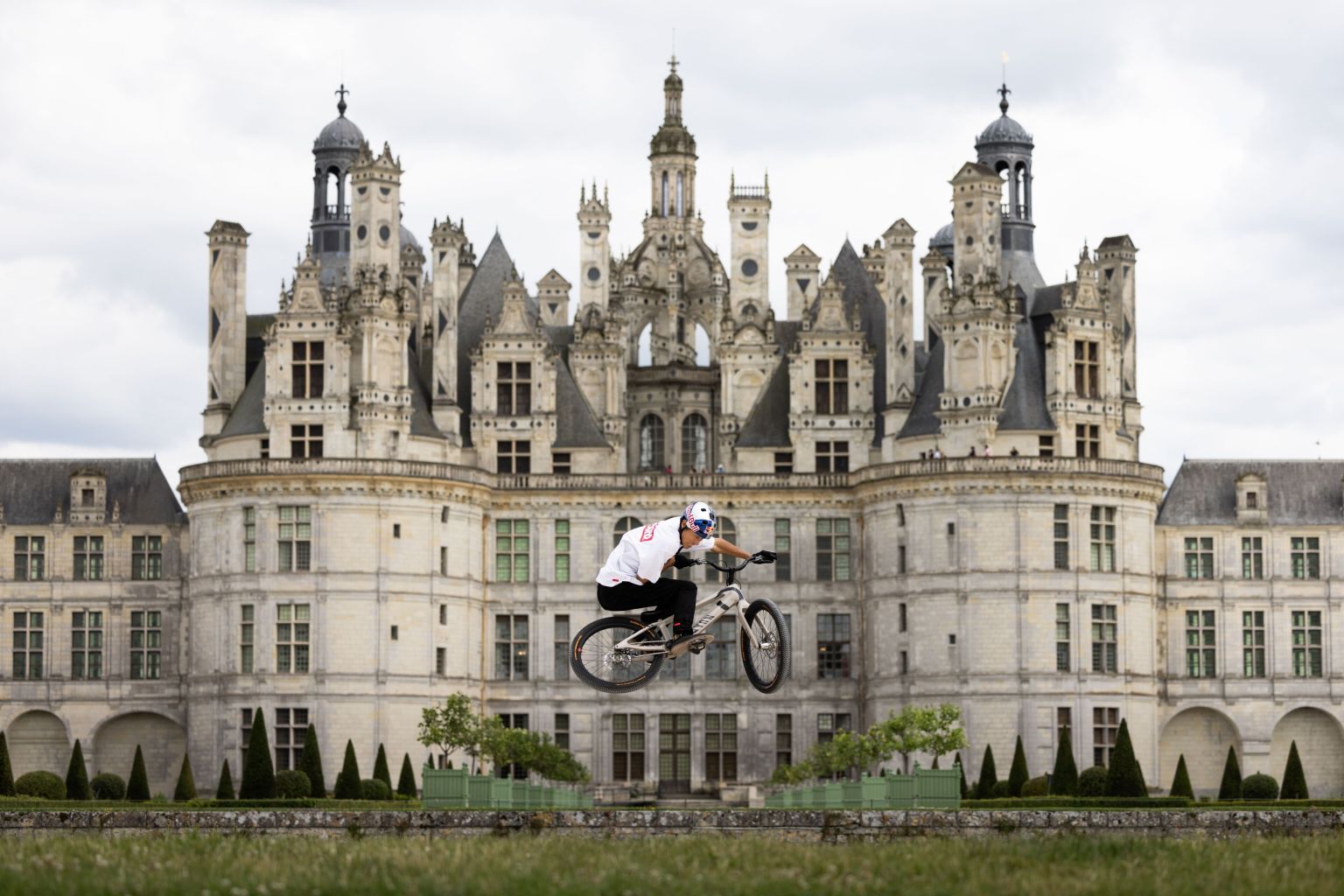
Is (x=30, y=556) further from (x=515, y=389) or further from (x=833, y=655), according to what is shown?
(x=833, y=655)

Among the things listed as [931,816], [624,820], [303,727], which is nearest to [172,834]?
[624,820]

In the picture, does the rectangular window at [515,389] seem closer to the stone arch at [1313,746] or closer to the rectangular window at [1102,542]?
the rectangular window at [1102,542]

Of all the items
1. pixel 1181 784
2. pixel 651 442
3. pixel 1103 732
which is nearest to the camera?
pixel 1181 784

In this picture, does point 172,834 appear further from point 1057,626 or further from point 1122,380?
point 1122,380

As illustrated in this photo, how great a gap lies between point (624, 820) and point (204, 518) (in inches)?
1633

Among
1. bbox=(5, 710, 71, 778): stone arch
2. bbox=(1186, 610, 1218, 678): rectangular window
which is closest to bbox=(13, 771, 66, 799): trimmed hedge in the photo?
bbox=(5, 710, 71, 778): stone arch

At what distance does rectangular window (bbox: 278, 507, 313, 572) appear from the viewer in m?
93.6

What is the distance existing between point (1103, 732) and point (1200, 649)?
5.80 metres

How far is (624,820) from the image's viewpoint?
57.2m

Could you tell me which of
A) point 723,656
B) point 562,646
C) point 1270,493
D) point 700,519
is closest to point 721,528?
point 723,656

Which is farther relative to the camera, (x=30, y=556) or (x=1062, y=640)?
(x=30, y=556)

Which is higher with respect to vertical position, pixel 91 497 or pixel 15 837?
pixel 91 497

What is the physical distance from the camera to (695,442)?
4094 inches

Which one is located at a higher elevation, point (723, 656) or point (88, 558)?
point (88, 558)
